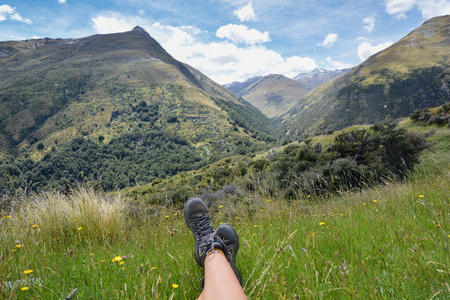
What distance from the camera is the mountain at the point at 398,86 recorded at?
114m

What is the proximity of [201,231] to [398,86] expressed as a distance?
166 m

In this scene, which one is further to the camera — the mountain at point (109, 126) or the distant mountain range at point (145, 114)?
the distant mountain range at point (145, 114)

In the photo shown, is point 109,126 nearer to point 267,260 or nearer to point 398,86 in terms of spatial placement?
point 267,260

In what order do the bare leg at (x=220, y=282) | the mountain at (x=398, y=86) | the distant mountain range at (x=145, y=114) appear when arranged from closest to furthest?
the bare leg at (x=220, y=282) < the distant mountain range at (x=145, y=114) < the mountain at (x=398, y=86)

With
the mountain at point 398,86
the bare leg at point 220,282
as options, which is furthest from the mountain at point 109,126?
the bare leg at point 220,282

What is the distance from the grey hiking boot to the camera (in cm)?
186

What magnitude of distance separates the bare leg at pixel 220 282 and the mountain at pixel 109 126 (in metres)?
76.1

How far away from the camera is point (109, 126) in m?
127

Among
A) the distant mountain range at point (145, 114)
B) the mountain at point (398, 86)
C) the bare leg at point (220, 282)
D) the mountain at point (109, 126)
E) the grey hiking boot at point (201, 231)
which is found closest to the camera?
the bare leg at point (220, 282)

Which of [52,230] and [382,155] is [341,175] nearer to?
[382,155]

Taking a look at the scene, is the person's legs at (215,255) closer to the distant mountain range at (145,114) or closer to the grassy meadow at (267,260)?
the grassy meadow at (267,260)

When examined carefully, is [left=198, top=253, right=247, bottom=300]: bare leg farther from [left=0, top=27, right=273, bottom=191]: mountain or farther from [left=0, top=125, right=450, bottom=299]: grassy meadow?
[left=0, top=27, right=273, bottom=191]: mountain

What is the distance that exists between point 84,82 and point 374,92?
20219 centimetres

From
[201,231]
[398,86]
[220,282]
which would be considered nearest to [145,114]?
[201,231]
